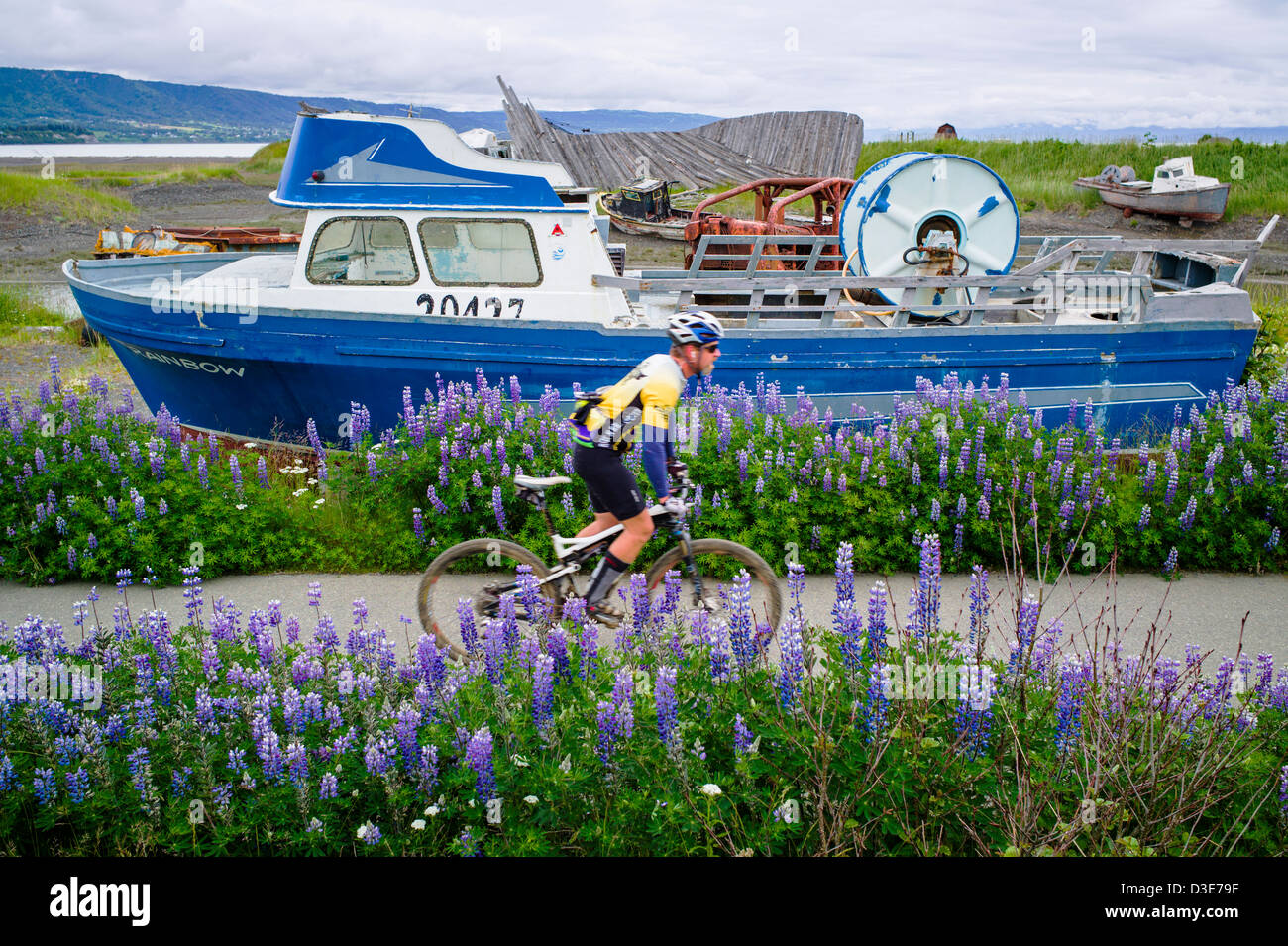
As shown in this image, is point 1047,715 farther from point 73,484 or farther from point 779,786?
point 73,484

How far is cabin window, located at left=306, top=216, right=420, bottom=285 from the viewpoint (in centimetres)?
924

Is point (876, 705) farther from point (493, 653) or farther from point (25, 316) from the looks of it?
point (25, 316)

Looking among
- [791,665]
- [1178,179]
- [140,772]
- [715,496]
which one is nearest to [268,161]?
[1178,179]

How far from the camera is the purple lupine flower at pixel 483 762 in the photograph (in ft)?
11.5

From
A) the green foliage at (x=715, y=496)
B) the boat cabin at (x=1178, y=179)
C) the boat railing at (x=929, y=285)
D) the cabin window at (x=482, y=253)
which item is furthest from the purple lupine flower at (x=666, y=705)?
the boat cabin at (x=1178, y=179)

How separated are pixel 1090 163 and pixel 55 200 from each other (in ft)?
130

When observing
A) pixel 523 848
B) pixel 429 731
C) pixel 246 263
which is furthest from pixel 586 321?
pixel 523 848

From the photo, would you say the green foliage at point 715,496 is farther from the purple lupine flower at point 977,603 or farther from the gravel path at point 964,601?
the purple lupine flower at point 977,603

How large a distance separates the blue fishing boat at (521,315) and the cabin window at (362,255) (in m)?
0.02

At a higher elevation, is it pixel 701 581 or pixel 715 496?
pixel 715 496

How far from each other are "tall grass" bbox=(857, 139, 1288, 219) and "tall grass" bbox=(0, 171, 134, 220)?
29.0 m

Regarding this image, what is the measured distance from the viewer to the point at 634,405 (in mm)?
5078
